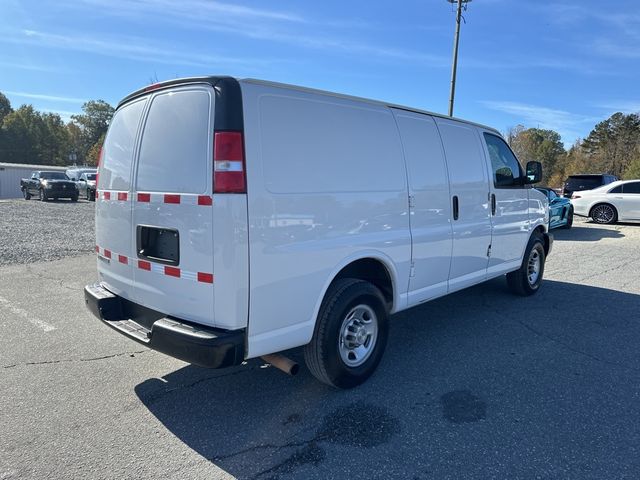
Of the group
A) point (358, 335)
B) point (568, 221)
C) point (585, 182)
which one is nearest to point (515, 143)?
point (585, 182)

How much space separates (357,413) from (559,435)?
52.4 inches

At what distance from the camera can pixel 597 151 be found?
190 feet

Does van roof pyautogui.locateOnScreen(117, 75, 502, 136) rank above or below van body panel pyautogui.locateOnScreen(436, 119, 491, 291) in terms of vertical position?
above

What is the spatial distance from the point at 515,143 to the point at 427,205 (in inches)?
2472

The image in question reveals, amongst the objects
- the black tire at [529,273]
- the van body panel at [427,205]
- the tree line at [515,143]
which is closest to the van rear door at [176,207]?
the van body panel at [427,205]

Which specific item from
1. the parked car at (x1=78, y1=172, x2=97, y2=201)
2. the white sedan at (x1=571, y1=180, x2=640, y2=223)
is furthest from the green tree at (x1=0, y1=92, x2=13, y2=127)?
the white sedan at (x1=571, y1=180, x2=640, y2=223)

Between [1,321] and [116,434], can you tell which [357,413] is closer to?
[116,434]

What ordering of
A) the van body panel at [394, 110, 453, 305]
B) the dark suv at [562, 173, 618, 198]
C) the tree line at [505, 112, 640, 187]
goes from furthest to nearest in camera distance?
the tree line at [505, 112, 640, 187] < the dark suv at [562, 173, 618, 198] < the van body panel at [394, 110, 453, 305]

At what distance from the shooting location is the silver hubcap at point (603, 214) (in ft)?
52.6

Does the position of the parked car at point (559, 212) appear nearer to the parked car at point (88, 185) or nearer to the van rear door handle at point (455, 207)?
the van rear door handle at point (455, 207)

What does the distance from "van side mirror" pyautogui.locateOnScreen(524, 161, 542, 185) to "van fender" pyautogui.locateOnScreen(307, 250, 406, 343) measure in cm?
294

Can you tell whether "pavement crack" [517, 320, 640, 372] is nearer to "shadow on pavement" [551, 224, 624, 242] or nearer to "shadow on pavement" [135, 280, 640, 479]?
"shadow on pavement" [135, 280, 640, 479]

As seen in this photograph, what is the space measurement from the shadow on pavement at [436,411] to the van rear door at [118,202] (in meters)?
0.96

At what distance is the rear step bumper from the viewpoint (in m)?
2.72
